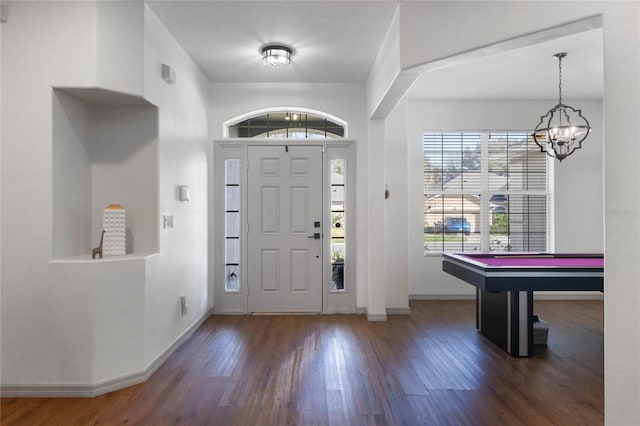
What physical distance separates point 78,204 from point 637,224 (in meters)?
3.59

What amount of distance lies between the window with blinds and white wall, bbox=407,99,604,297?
0.51 ft

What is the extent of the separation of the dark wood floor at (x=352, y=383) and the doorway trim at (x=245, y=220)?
0.58 m

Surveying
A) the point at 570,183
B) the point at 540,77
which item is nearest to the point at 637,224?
the point at 540,77

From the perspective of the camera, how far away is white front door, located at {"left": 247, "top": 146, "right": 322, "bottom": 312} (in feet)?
15.4

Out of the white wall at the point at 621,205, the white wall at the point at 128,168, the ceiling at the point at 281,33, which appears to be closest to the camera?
the white wall at the point at 621,205

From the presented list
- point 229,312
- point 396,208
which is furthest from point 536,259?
point 229,312

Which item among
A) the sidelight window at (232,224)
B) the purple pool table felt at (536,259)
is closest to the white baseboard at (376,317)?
the purple pool table felt at (536,259)

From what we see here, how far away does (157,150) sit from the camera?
10.1 ft

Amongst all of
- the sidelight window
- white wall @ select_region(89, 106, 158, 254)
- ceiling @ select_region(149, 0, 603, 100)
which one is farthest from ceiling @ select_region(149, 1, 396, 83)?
the sidelight window

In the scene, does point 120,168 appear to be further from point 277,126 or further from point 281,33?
point 277,126

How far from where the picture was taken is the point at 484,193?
5.59 m

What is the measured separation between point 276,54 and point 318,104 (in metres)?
1.13

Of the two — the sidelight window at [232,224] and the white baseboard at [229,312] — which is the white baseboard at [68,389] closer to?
the white baseboard at [229,312]

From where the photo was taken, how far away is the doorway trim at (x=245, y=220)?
4.67 m
